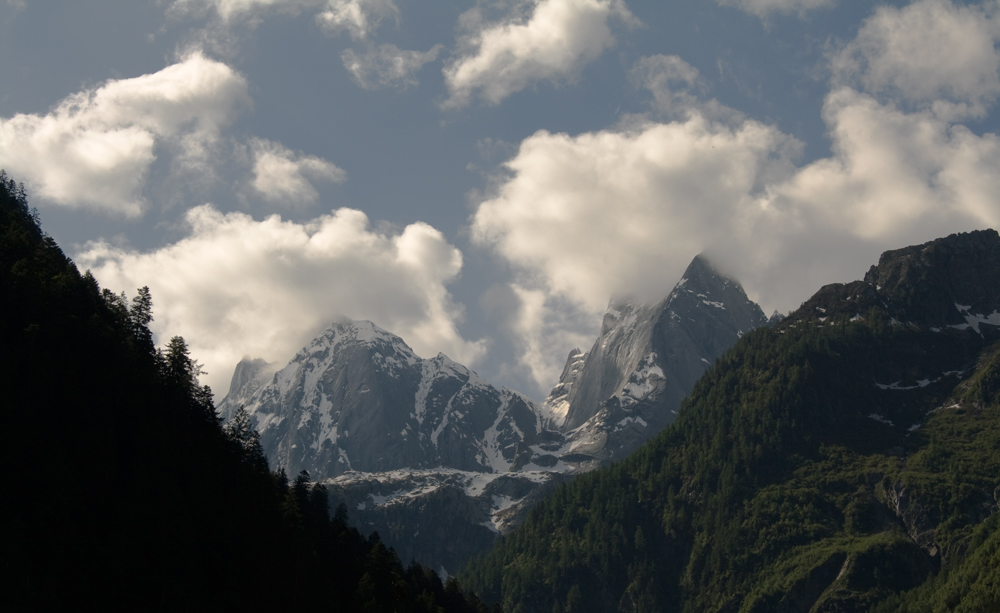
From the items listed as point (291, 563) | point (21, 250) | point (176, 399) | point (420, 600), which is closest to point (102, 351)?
point (176, 399)

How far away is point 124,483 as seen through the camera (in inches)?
3573

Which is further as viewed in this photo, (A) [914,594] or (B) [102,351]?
(A) [914,594]

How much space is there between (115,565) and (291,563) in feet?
93.6

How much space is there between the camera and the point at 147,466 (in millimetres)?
95562

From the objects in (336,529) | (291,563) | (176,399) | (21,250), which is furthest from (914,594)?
(21,250)

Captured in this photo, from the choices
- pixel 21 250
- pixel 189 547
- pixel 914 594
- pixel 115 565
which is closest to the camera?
pixel 115 565

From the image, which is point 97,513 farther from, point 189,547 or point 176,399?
point 176,399

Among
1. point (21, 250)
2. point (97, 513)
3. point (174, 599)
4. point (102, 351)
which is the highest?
point (21, 250)

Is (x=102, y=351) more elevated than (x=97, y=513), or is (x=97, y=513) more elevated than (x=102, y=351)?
(x=102, y=351)

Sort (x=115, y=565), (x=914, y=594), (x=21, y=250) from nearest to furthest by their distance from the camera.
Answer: (x=115, y=565) < (x=21, y=250) < (x=914, y=594)

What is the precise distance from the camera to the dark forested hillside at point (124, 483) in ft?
259

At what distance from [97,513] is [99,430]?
11487 millimetres

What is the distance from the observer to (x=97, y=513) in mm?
85000

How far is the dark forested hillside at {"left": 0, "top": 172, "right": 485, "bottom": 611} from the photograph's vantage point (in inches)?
3108
